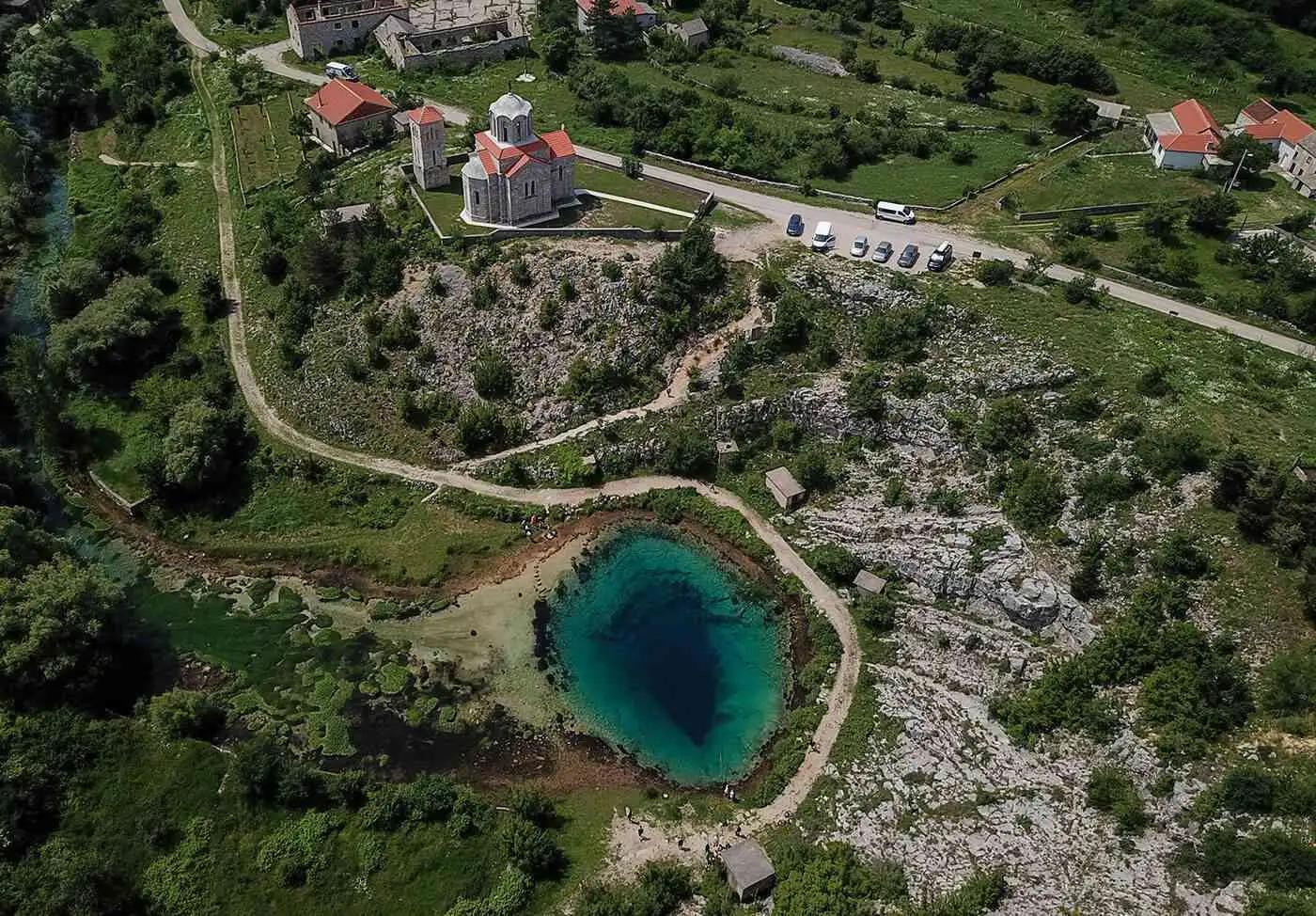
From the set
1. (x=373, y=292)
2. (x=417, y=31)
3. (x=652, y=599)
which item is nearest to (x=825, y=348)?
(x=652, y=599)

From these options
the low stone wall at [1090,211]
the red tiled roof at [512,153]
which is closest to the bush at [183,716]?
the red tiled roof at [512,153]

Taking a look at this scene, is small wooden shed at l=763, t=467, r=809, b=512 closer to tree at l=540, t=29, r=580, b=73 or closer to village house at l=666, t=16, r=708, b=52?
tree at l=540, t=29, r=580, b=73

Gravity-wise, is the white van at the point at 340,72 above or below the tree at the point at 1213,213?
below

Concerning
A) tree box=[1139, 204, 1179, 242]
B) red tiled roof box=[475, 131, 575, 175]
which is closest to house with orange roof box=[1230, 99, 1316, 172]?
tree box=[1139, 204, 1179, 242]

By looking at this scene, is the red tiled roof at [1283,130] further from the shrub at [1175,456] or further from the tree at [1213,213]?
the shrub at [1175,456]

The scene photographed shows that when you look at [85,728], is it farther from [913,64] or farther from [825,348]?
[913,64]

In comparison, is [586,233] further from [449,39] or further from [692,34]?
[692,34]
